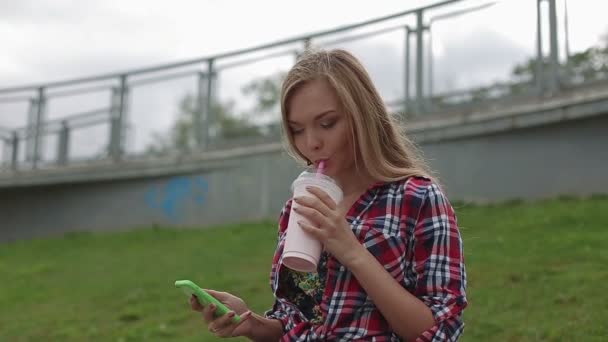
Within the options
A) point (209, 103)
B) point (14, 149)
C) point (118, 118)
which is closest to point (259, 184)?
point (209, 103)

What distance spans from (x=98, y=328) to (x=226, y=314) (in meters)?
4.71

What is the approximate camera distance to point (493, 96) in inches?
341

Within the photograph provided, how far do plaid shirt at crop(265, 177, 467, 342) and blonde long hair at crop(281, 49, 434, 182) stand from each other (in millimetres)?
96

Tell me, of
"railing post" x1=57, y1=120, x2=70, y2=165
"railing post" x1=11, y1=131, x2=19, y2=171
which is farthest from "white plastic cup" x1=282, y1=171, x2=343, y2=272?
"railing post" x1=11, y1=131, x2=19, y2=171

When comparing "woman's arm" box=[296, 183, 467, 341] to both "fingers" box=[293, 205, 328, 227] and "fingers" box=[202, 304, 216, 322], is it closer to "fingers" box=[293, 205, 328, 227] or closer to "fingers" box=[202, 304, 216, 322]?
"fingers" box=[293, 205, 328, 227]

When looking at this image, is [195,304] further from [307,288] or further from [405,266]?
[405,266]

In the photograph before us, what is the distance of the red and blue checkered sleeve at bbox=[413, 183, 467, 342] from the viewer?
6.20 ft

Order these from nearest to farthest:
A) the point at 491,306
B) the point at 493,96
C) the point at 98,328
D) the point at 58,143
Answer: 1. the point at 491,306
2. the point at 98,328
3. the point at 493,96
4. the point at 58,143

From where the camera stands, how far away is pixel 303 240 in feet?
6.31

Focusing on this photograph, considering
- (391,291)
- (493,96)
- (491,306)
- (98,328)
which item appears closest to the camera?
(391,291)

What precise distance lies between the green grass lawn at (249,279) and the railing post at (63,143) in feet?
Answer: 9.58

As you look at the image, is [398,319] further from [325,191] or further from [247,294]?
[247,294]

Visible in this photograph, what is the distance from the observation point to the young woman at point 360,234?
1892mm

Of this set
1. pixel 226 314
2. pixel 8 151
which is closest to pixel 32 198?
pixel 8 151
